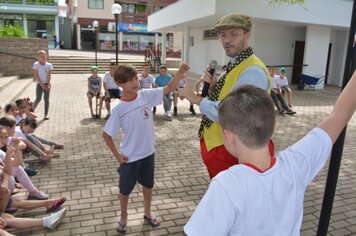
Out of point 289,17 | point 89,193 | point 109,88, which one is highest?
point 289,17

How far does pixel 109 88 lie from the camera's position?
9289mm

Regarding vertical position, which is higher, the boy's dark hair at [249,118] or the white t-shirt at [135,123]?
the boy's dark hair at [249,118]

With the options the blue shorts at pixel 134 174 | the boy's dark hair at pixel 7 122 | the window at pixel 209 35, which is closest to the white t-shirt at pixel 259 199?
the blue shorts at pixel 134 174

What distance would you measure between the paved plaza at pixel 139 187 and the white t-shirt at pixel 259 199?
241cm

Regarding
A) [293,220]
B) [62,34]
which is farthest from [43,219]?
[62,34]

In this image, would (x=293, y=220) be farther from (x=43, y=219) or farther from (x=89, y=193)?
(x=89, y=193)

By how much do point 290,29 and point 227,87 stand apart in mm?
17808

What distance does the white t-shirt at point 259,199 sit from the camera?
3.90 ft

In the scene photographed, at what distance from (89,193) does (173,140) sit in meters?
3.03

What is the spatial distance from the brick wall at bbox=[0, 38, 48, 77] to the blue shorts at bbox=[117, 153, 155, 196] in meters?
15.7

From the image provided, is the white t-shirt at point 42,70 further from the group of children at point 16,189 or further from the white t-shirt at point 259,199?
the white t-shirt at point 259,199

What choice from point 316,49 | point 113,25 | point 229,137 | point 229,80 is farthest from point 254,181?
point 113,25

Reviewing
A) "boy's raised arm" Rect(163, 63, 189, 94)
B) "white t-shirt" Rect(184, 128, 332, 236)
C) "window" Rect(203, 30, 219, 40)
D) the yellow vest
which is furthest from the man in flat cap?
"window" Rect(203, 30, 219, 40)

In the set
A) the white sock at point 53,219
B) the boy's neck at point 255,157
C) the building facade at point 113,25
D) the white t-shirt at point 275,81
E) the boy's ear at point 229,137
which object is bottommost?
the white sock at point 53,219
